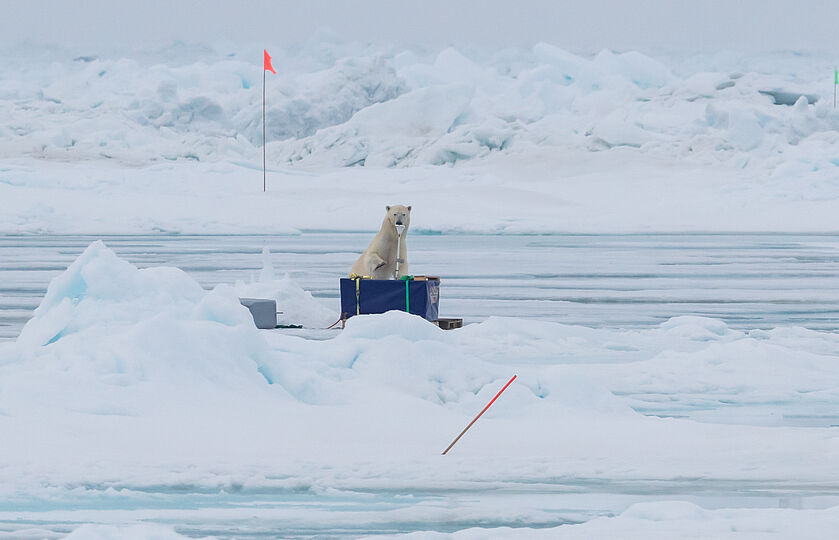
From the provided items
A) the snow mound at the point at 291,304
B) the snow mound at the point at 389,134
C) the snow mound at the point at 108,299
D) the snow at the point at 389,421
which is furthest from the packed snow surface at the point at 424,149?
the snow mound at the point at 108,299

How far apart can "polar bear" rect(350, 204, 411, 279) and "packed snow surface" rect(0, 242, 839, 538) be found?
1314mm

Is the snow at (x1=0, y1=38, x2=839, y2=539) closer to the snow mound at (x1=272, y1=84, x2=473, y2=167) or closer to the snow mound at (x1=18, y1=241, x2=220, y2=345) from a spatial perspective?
the snow mound at (x1=18, y1=241, x2=220, y2=345)

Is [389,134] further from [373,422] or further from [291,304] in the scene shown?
[373,422]

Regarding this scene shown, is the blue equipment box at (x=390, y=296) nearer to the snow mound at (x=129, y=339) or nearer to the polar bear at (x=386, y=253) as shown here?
the polar bear at (x=386, y=253)

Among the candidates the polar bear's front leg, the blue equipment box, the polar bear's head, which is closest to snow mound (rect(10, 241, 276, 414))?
the blue equipment box

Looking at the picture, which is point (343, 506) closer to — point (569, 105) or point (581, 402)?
point (581, 402)

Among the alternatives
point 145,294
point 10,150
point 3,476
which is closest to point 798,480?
point 3,476

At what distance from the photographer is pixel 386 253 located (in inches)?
328

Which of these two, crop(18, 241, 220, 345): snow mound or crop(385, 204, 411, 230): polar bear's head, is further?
crop(385, 204, 411, 230): polar bear's head

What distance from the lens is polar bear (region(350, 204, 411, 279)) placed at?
824 cm

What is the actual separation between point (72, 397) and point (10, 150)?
32.6 m

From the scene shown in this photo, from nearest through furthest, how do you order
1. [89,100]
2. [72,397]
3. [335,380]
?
[72,397]
[335,380]
[89,100]

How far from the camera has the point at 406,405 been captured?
5.24 meters

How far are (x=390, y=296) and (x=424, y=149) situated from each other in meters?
27.2
